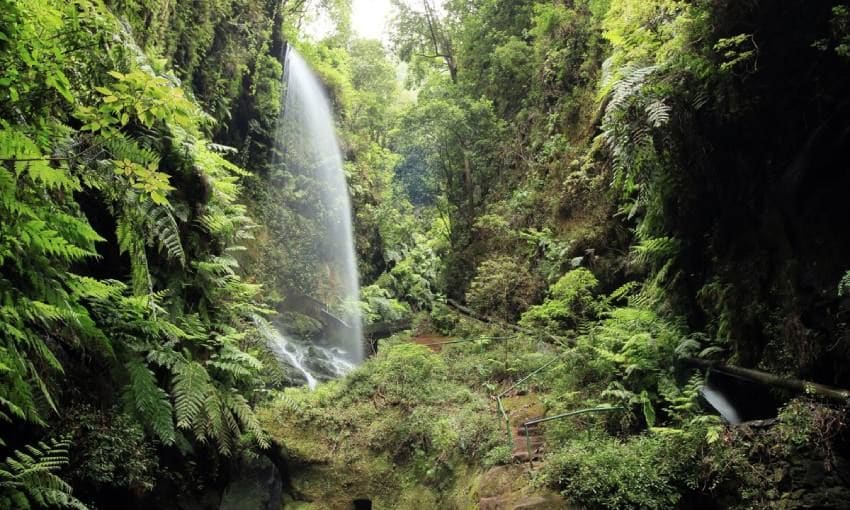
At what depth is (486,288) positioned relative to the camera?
35.8ft

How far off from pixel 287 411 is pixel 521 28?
12367 millimetres

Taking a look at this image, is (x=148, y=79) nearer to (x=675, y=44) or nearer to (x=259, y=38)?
(x=675, y=44)

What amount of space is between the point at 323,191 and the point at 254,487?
1169 cm

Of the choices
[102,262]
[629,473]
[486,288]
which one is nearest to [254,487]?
[102,262]

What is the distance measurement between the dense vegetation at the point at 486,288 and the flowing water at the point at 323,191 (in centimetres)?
551

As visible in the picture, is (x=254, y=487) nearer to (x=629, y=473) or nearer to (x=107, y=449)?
(x=107, y=449)

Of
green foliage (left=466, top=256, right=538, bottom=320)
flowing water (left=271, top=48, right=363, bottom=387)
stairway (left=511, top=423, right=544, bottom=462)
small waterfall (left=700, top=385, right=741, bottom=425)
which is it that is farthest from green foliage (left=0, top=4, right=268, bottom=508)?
flowing water (left=271, top=48, right=363, bottom=387)

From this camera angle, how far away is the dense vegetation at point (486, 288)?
3457 millimetres

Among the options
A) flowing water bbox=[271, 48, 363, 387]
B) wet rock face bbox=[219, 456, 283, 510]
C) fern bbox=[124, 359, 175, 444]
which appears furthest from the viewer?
flowing water bbox=[271, 48, 363, 387]

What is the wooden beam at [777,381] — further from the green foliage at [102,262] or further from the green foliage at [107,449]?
the green foliage at [107,449]

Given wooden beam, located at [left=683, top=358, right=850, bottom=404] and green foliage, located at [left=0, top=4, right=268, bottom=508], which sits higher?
green foliage, located at [left=0, top=4, right=268, bottom=508]

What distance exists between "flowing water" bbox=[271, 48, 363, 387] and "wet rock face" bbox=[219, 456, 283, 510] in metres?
6.46

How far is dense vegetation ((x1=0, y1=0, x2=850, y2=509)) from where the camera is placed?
3.46 meters

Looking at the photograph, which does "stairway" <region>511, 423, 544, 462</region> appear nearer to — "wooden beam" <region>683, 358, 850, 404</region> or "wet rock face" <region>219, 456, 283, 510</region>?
"wooden beam" <region>683, 358, 850, 404</region>
